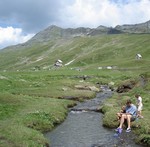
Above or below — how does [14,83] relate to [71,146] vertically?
above

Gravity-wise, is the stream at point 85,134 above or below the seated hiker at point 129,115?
below

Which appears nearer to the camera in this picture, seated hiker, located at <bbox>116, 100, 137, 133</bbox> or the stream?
the stream

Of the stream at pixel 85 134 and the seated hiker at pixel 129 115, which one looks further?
A: the seated hiker at pixel 129 115

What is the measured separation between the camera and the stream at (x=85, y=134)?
100ft

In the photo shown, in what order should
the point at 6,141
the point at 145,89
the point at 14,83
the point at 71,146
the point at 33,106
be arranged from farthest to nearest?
the point at 14,83
the point at 145,89
the point at 33,106
the point at 71,146
the point at 6,141

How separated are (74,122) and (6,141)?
14770 mm

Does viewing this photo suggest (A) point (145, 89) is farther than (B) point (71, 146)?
Yes

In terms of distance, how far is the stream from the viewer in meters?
30.5

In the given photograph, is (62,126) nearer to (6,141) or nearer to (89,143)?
(89,143)

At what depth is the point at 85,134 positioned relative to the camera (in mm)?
34500

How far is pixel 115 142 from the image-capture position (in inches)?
1201

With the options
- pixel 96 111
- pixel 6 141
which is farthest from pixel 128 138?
pixel 96 111

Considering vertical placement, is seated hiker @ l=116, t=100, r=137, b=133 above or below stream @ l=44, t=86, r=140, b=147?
above

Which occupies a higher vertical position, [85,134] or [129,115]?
[129,115]
